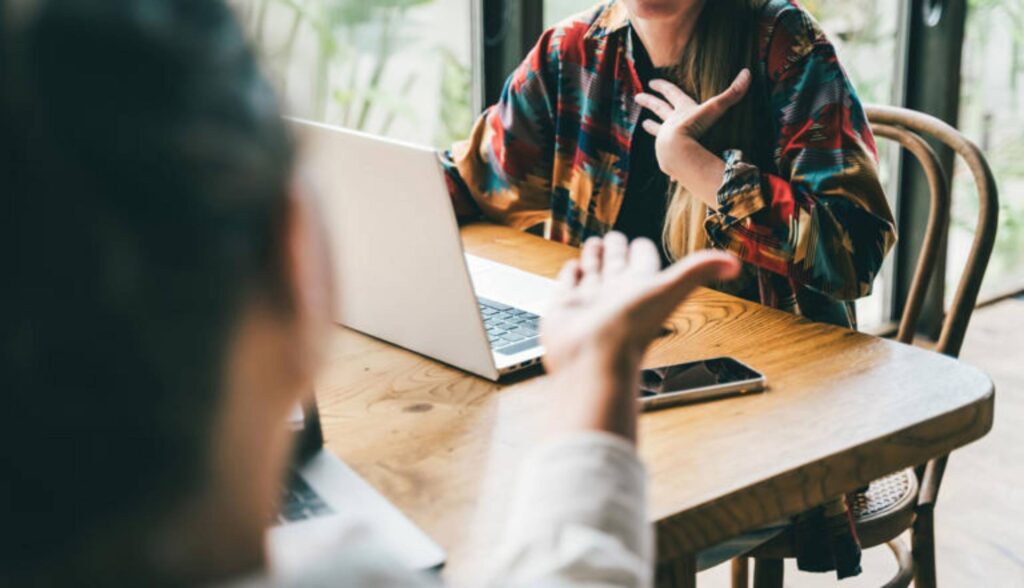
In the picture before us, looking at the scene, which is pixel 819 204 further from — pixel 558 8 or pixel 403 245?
pixel 558 8

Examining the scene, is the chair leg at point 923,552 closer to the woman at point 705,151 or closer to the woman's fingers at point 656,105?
the woman at point 705,151

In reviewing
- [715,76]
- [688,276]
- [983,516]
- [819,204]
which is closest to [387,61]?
[715,76]

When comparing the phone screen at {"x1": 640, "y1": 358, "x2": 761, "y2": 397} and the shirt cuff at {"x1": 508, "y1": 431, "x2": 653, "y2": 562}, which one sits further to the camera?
the phone screen at {"x1": 640, "y1": 358, "x2": 761, "y2": 397}

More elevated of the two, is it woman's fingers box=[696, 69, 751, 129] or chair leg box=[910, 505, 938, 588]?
woman's fingers box=[696, 69, 751, 129]

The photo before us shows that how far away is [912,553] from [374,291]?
847 millimetres

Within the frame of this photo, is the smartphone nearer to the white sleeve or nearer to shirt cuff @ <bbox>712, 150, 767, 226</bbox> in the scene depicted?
shirt cuff @ <bbox>712, 150, 767, 226</bbox>

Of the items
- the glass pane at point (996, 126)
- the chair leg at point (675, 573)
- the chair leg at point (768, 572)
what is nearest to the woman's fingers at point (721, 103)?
the chair leg at point (768, 572)

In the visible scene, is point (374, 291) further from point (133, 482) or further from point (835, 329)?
point (133, 482)

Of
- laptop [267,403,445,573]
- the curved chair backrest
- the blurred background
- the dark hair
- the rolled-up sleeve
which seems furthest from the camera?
the blurred background

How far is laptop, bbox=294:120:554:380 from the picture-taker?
3.38ft

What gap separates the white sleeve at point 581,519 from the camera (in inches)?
20.7

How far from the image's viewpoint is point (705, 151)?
1.38 meters

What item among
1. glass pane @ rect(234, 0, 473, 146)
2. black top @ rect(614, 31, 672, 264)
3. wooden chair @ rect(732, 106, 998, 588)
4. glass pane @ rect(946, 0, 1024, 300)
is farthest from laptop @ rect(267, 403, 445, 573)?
glass pane @ rect(946, 0, 1024, 300)

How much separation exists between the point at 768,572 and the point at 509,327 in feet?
1.58
